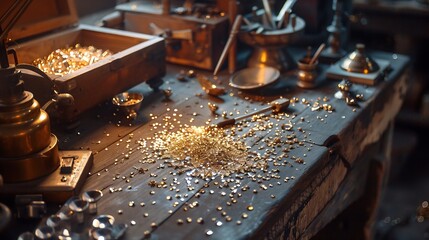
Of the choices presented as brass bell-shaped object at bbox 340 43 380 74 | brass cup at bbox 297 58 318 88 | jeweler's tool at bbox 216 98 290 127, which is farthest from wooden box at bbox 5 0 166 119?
brass bell-shaped object at bbox 340 43 380 74

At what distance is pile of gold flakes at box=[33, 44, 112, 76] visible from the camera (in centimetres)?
180

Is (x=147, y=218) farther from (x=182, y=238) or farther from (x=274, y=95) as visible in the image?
(x=274, y=95)

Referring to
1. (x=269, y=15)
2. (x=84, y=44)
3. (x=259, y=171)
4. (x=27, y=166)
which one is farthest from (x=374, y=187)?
(x=27, y=166)

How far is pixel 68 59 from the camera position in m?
1.86

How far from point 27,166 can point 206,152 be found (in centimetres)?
51

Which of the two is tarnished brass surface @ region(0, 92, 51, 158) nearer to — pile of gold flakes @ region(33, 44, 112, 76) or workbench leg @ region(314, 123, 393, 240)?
pile of gold flakes @ region(33, 44, 112, 76)

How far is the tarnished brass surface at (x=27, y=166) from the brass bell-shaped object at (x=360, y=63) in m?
1.24

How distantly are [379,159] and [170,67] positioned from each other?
99 centimetres

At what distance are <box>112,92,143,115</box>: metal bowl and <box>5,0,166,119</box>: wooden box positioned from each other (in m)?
0.04

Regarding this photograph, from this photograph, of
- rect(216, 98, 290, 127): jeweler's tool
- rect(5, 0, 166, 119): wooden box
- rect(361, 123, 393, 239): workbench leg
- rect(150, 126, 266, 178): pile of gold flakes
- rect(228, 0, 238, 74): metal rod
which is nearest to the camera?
rect(150, 126, 266, 178): pile of gold flakes

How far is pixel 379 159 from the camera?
2248 mm

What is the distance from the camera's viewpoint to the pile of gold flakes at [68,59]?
1795mm

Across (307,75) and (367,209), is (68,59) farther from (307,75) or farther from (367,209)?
(367,209)

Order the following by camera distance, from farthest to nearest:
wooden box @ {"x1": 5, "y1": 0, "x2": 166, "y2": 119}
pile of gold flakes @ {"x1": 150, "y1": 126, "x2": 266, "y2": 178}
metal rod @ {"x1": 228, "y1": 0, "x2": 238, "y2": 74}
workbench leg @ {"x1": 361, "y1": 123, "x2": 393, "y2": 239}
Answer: workbench leg @ {"x1": 361, "y1": 123, "x2": 393, "y2": 239}
metal rod @ {"x1": 228, "y1": 0, "x2": 238, "y2": 74}
wooden box @ {"x1": 5, "y1": 0, "x2": 166, "y2": 119}
pile of gold flakes @ {"x1": 150, "y1": 126, "x2": 266, "y2": 178}
